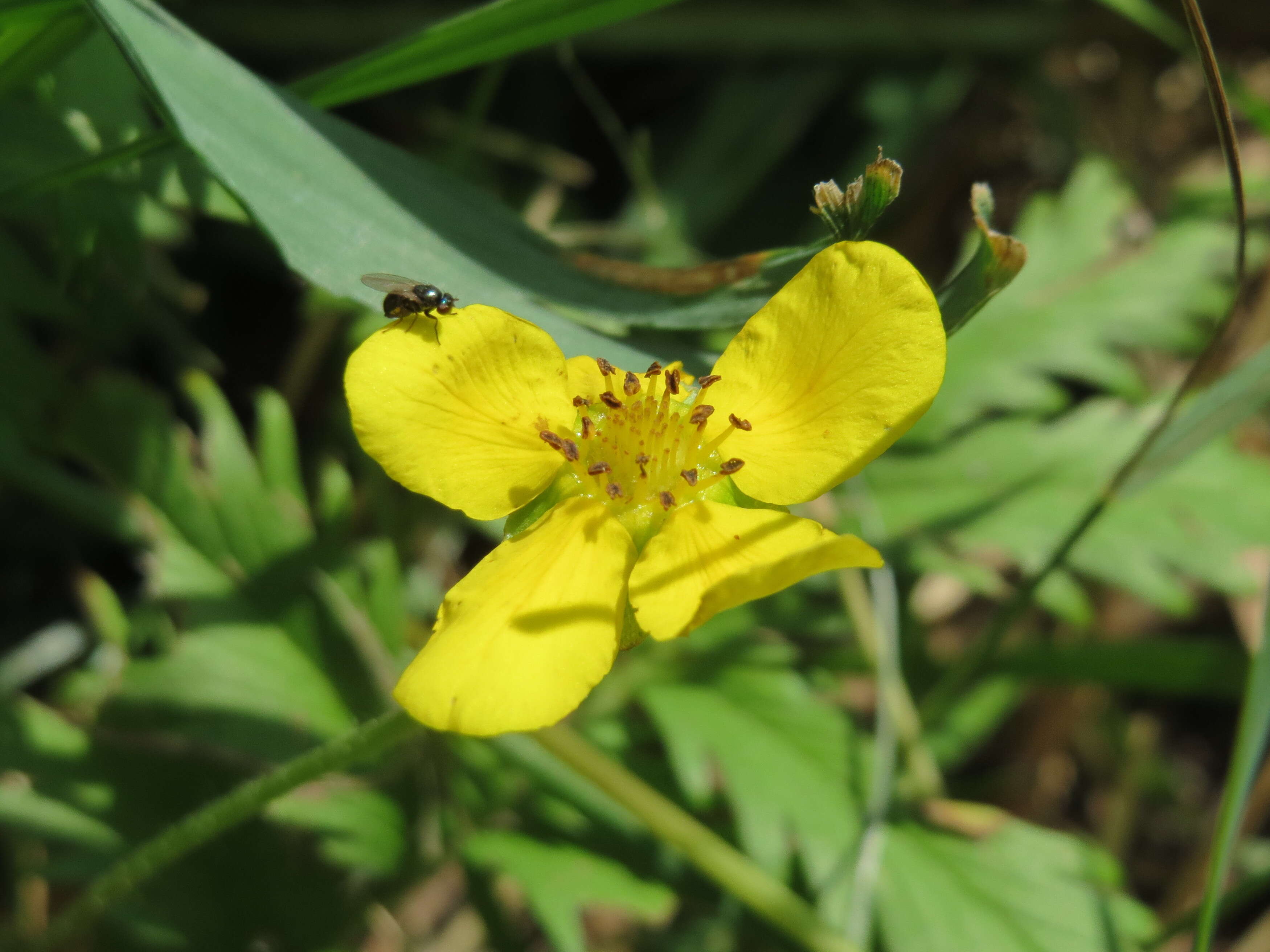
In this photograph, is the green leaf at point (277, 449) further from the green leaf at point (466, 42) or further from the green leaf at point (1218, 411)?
the green leaf at point (1218, 411)

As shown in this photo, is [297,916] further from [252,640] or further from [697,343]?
[697,343]

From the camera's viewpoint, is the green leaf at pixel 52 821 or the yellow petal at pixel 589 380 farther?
the green leaf at pixel 52 821

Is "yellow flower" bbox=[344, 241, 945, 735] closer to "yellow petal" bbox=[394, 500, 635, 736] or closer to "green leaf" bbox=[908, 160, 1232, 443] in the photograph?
"yellow petal" bbox=[394, 500, 635, 736]

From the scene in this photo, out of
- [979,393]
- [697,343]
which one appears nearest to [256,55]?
[697,343]

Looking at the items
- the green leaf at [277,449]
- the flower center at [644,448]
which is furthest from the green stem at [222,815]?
the green leaf at [277,449]

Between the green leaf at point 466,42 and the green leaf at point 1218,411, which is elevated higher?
the green leaf at point 466,42

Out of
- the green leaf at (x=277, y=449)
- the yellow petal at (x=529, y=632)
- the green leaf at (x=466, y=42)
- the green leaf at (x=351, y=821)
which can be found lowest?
the green leaf at (x=351, y=821)
